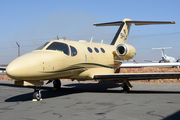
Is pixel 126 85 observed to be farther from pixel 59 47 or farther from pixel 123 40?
pixel 123 40

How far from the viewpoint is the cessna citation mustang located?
8.95 m

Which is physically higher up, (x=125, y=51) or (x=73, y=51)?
(x=125, y=51)

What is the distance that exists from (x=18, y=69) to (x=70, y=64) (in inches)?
122

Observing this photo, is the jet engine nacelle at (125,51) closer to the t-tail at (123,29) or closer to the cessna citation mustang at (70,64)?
the cessna citation mustang at (70,64)

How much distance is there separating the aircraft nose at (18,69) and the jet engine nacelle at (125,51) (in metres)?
7.43

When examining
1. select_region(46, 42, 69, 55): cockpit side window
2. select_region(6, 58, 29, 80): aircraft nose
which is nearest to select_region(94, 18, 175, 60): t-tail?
select_region(46, 42, 69, 55): cockpit side window

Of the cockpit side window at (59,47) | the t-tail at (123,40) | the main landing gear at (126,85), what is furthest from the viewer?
the t-tail at (123,40)

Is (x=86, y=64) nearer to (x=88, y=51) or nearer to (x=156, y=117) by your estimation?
(x=88, y=51)

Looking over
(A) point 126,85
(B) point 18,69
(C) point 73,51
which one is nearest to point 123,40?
(A) point 126,85

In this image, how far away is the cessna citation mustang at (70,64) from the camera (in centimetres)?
895

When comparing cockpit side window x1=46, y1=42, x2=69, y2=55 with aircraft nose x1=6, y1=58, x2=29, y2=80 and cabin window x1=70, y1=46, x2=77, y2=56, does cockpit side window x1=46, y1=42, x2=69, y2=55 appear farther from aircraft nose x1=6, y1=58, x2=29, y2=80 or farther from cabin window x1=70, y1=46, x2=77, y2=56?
aircraft nose x1=6, y1=58, x2=29, y2=80

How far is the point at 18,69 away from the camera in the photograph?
336 inches

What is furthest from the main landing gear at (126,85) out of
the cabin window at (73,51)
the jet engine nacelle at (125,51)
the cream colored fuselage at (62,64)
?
the cabin window at (73,51)

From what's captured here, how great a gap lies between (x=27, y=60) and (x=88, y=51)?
15.2 feet
